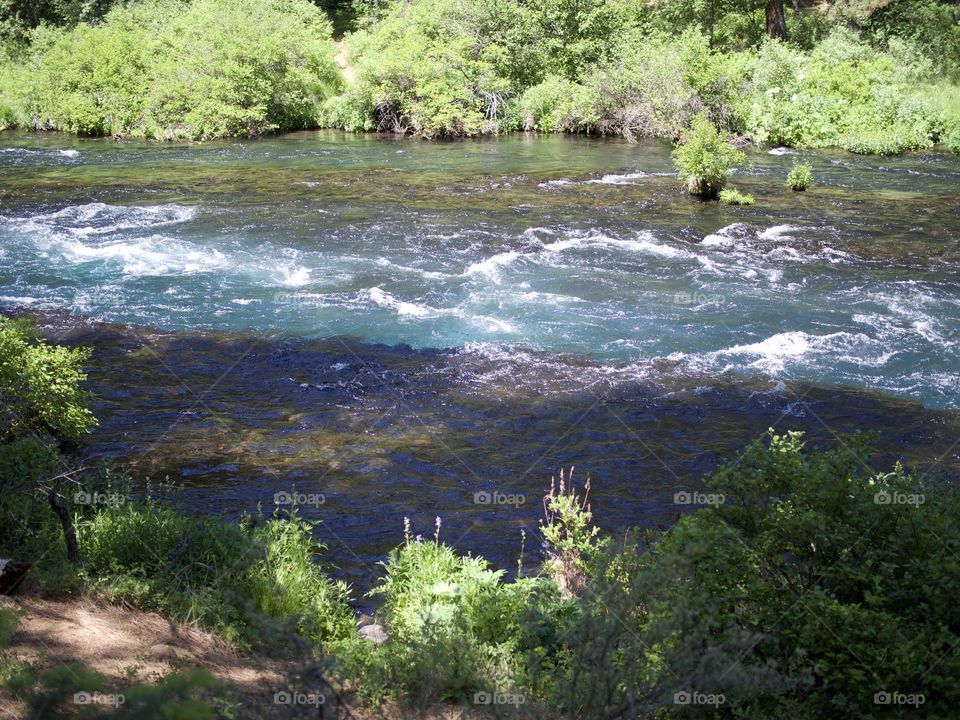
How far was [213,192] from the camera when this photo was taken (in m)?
21.5

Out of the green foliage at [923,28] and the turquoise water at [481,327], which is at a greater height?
the green foliage at [923,28]

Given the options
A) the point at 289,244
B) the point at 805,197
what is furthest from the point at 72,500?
the point at 805,197

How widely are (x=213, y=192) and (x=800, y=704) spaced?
19.8m

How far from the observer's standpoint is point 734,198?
1938cm
